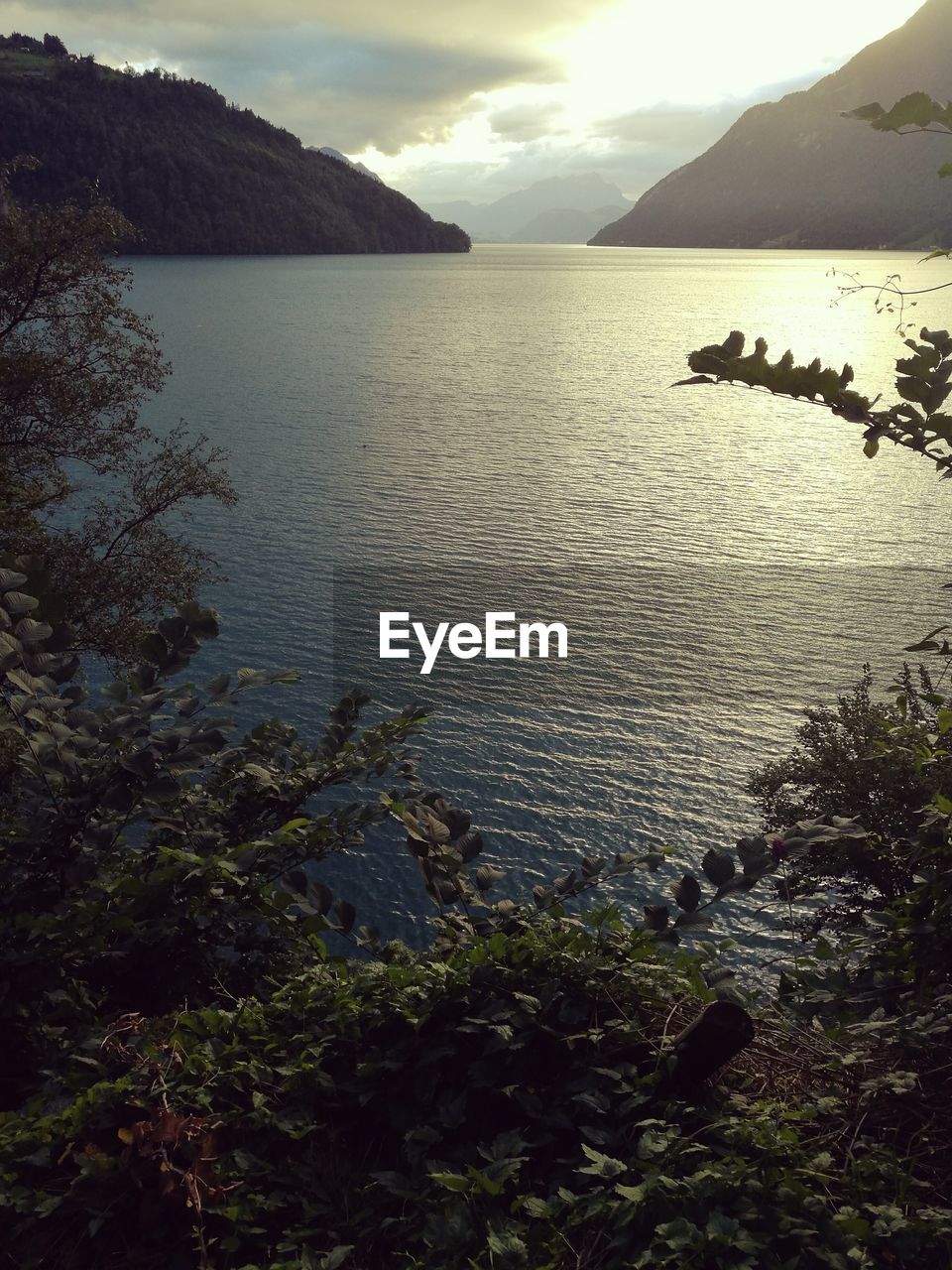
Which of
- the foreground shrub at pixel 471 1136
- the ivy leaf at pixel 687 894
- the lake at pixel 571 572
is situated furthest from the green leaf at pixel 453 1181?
the lake at pixel 571 572

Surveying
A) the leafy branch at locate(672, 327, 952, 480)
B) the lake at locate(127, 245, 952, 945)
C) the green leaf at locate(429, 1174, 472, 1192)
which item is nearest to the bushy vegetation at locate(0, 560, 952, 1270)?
the green leaf at locate(429, 1174, 472, 1192)

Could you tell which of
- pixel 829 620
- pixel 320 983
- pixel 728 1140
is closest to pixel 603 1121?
pixel 728 1140

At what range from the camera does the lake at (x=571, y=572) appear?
121 feet

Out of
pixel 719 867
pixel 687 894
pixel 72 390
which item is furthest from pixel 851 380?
pixel 72 390

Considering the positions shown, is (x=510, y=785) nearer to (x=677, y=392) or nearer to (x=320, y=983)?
(x=320, y=983)

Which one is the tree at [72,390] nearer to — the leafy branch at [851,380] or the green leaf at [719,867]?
the green leaf at [719,867]

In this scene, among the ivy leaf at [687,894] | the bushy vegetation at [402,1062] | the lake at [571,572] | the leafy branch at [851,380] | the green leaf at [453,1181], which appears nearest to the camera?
the green leaf at [453,1181]

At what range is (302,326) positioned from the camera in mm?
148500

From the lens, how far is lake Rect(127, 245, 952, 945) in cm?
3694

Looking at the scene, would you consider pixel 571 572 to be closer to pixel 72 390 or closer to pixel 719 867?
pixel 72 390

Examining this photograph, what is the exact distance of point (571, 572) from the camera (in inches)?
2176

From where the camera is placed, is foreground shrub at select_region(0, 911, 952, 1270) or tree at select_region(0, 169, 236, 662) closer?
foreground shrub at select_region(0, 911, 952, 1270)

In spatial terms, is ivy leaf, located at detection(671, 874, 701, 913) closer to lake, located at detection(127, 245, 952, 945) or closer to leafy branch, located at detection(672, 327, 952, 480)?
leafy branch, located at detection(672, 327, 952, 480)

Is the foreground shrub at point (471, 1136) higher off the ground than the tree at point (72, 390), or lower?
lower
